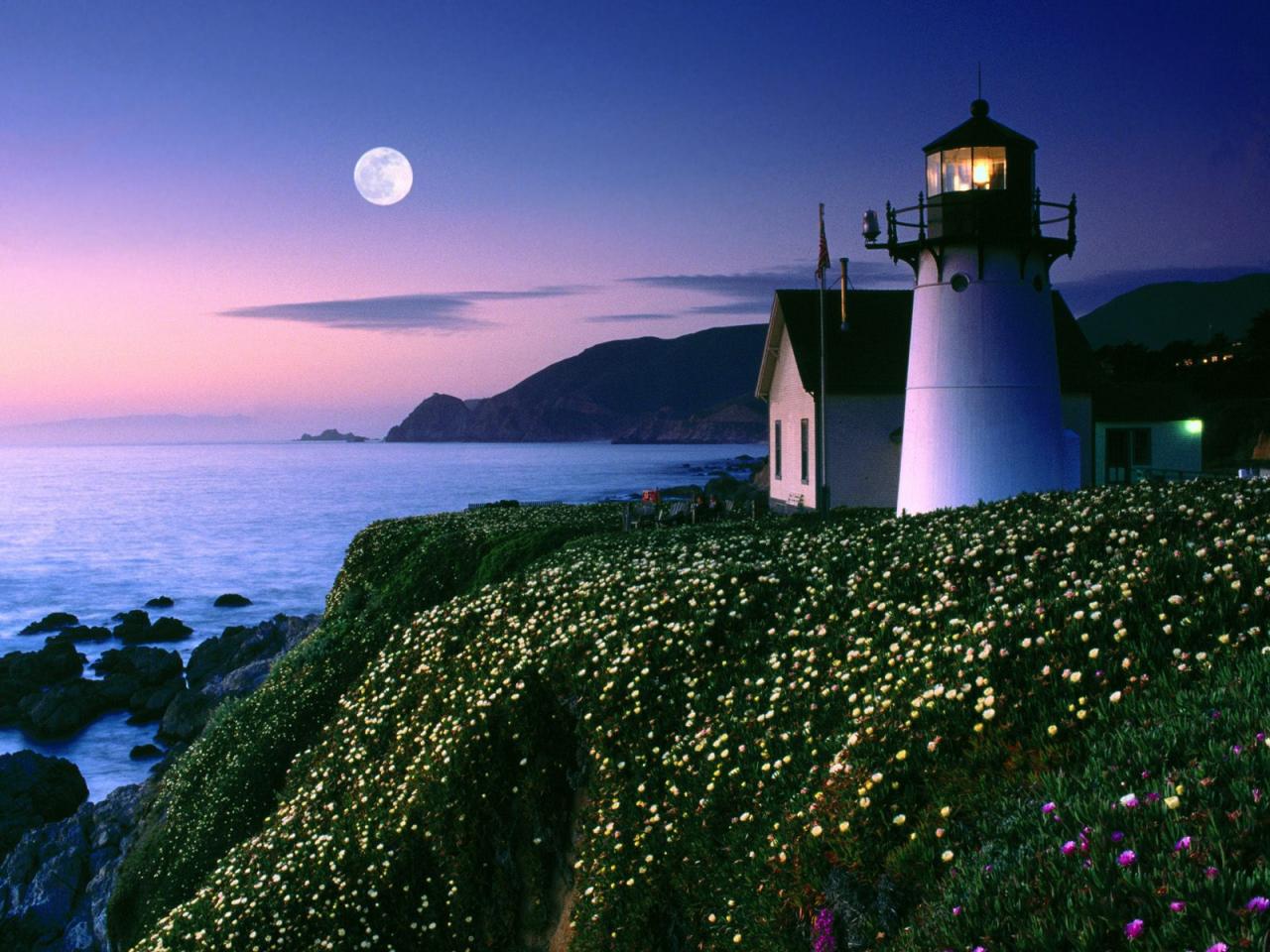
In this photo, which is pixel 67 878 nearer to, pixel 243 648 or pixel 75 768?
pixel 75 768

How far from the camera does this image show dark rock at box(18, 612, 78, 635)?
58128 millimetres

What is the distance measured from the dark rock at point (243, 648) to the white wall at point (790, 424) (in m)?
19.0

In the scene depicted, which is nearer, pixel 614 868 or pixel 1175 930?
pixel 1175 930

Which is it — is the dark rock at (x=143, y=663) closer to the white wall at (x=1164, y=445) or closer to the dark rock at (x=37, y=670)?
the dark rock at (x=37, y=670)

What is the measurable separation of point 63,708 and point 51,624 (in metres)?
25.2

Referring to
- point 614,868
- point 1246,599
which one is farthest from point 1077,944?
point 614,868

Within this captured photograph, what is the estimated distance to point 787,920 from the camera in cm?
731

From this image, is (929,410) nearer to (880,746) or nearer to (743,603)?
(743,603)

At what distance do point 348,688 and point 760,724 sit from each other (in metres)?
14.1

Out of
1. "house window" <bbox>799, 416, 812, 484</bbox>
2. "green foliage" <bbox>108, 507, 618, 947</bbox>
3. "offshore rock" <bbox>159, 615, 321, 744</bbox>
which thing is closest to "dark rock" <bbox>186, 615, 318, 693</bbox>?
"offshore rock" <bbox>159, 615, 321, 744</bbox>

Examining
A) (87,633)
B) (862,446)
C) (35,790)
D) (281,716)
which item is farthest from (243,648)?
(862,446)

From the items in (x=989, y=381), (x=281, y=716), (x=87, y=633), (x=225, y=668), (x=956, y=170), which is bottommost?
(x=87, y=633)

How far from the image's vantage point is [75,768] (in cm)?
2906

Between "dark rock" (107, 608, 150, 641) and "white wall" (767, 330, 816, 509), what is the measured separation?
3676cm
